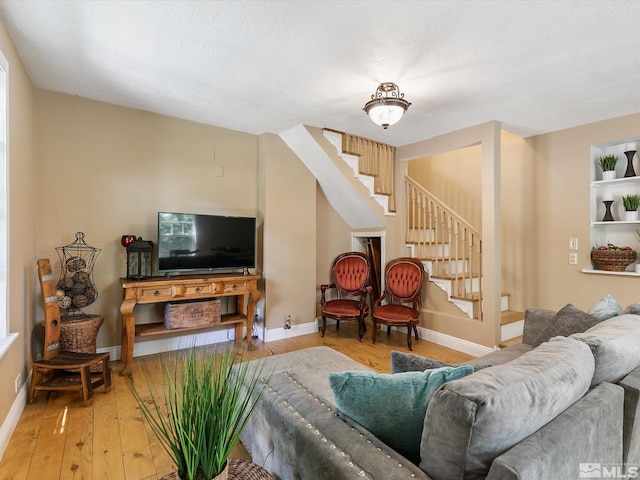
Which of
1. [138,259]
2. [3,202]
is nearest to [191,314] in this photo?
[138,259]

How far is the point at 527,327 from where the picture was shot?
8.64 ft

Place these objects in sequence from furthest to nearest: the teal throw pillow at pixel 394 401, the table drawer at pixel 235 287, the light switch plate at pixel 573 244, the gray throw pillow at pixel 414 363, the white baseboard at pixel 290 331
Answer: the white baseboard at pixel 290 331, the light switch plate at pixel 573 244, the table drawer at pixel 235 287, the gray throw pillow at pixel 414 363, the teal throw pillow at pixel 394 401

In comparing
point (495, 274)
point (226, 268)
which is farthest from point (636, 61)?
point (226, 268)

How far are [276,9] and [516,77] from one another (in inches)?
76.7

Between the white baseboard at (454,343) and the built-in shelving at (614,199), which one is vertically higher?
the built-in shelving at (614,199)

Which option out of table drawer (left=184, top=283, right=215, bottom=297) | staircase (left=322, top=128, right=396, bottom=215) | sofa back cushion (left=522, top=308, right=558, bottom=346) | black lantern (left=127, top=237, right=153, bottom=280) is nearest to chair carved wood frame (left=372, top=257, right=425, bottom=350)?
staircase (left=322, top=128, right=396, bottom=215)

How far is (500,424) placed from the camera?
35.6 inches

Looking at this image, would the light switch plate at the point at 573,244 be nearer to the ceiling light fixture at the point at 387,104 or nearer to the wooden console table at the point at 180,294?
the ceiling light fixture at the point at 387,104

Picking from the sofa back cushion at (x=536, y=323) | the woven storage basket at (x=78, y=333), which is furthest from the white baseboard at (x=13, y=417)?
the sofa back cushion at (x=536, y=323)

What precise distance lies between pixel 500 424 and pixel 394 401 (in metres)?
0.33

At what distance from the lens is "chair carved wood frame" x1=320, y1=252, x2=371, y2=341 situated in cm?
421

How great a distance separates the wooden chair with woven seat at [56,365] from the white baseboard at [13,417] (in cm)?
5

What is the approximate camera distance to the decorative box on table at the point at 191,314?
3344mm

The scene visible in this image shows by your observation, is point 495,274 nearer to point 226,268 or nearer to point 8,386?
point 226,268
